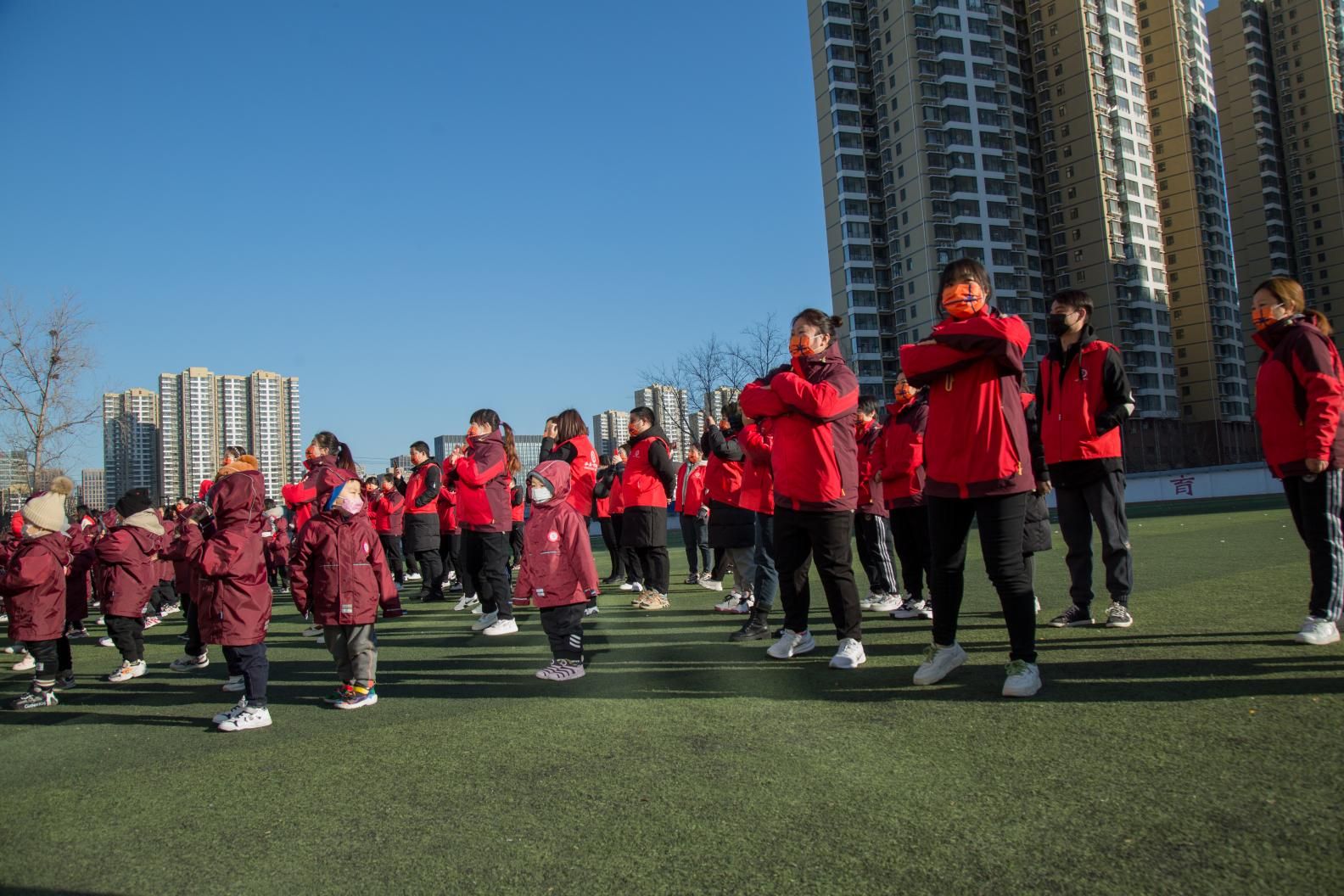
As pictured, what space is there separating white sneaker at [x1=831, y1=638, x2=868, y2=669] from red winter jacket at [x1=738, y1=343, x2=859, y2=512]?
2.59 feet

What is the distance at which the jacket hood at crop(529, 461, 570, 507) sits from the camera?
19.7 feet

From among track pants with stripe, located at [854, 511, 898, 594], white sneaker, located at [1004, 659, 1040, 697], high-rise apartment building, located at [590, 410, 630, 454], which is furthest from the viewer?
high-rise apartment building, located at [590, 410, 630, 454]

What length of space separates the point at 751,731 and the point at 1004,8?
102965 mm

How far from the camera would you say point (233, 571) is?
502cm

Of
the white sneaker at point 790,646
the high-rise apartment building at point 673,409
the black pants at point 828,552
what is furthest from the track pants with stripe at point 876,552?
the high-rise apartment building at point 673,409

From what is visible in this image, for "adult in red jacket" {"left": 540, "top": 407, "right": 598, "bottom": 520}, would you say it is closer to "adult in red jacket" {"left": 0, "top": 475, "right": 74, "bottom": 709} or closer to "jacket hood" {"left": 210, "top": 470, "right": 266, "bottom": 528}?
"jacket hood" {"left": 210, "top": 470, "right": 266, "bottom": 528}

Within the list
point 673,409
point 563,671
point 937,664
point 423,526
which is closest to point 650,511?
point 563,671

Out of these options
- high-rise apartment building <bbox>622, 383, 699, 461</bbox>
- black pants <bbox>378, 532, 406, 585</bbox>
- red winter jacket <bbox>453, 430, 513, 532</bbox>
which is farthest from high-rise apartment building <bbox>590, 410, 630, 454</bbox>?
red winter jacket <bbox>453, 430, 513, 532</bbox>

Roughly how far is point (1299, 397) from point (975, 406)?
2086 millimetres

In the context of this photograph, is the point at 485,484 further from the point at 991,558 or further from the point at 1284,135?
the point at 1284,135

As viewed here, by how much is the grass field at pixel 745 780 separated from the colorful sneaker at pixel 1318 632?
0.08 m

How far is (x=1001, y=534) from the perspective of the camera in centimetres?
410

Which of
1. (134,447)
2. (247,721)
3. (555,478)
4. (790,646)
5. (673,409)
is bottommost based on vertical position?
(247,721)

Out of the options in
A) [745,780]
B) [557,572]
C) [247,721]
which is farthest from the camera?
[557,572]
